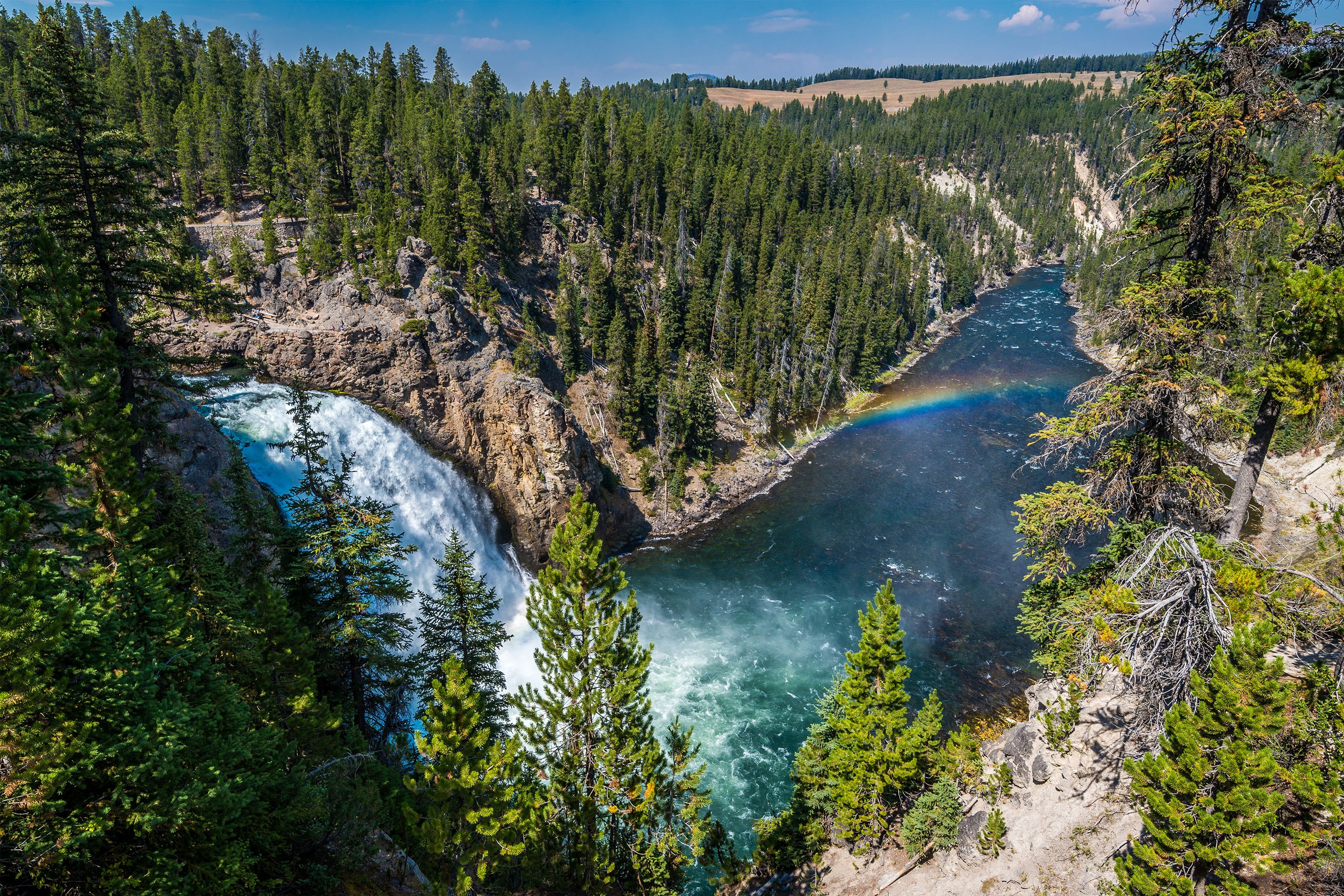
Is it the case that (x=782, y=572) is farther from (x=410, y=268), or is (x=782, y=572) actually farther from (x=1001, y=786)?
(x=410, y=268)

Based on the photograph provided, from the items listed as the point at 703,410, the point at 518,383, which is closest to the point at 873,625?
the point at 518,383

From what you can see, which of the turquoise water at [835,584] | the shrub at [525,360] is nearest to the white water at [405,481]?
the turquoise water at [835,584]

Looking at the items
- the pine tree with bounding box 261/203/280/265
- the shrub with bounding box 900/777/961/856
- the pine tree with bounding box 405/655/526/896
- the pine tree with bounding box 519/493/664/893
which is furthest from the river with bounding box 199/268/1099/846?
the pine tree with bounding box 405/655/526/896

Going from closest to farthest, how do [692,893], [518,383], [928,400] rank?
[692,893] → [518,383] → [928,400]

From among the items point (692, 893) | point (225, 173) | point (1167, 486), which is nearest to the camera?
point (1167, 486)

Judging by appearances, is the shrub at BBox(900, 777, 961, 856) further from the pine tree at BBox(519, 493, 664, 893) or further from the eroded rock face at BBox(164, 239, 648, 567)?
the eroded rock face at BBox(164, 239, 648, 567)

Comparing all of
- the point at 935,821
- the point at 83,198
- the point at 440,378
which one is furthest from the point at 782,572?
the point at 83,198

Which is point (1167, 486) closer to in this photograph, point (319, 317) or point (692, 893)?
point (692, 893)

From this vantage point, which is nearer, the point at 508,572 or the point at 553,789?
the point at 553,789
